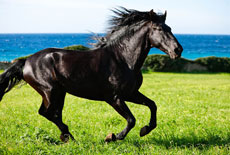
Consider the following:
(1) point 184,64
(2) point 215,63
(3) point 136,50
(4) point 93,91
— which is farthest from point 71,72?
(2) point 215,63

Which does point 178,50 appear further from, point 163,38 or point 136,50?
point 136,50

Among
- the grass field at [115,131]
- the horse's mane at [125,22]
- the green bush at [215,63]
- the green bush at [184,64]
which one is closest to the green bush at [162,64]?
the green bush at [184,64]

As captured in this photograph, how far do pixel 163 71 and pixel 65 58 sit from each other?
22.3m

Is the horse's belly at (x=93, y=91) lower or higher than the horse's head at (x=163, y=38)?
lower

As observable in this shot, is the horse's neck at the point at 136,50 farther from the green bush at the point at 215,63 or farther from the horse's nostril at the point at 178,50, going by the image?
the green bush at the point at 215,63

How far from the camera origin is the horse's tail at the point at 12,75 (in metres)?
4.37

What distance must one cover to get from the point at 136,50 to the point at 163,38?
1.59 ft

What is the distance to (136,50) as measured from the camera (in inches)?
158

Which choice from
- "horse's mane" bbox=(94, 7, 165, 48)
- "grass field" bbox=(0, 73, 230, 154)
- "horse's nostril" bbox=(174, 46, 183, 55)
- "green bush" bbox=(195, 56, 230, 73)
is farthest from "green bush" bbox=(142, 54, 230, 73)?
"horse's nostril" bbox=(174, 46, 183, 55)

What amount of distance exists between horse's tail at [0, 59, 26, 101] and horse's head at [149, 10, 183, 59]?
2345 mm

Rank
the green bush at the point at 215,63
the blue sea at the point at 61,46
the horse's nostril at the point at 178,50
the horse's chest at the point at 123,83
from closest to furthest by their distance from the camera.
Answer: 1. the horse's nostril at the point at 178,50
2. the horse's chest at the point at 123,83
3. the green bush at the point at 215,63
4. the blue sea at the point at 61,46

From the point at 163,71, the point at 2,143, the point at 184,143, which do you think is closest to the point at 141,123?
the point at 184,143

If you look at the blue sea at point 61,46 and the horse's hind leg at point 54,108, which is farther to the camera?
the blue sea at point 61,46

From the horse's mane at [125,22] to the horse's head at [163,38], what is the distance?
27 millimetres
